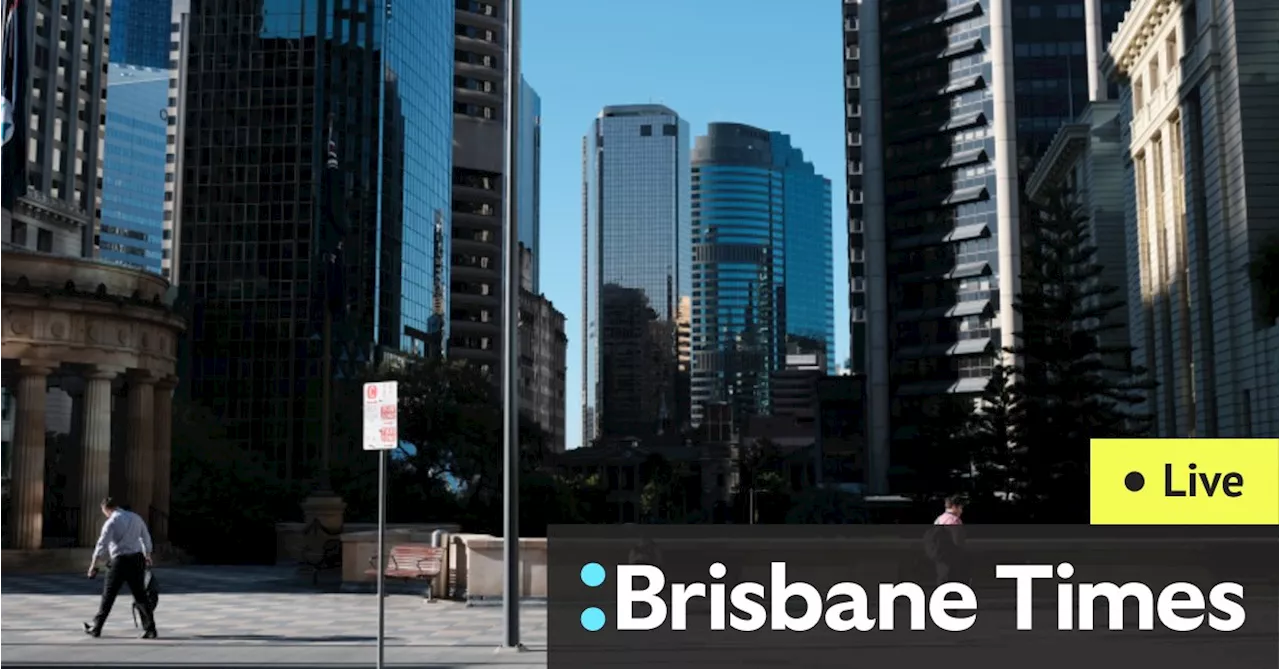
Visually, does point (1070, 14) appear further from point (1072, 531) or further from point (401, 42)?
point (1072, 531)

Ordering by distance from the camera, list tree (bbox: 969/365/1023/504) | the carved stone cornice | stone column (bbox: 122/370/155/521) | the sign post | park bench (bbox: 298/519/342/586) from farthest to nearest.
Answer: the carved stone cornice, tree (bbox: 969/365/1023/504), stone column (bbox: 122/370/155/521), park bench (bbox: 298/519/342/586), the sign post

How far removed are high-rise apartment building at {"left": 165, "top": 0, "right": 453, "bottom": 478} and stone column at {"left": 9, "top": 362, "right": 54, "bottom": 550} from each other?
304 feet

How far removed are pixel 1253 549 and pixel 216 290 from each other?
11461 cm

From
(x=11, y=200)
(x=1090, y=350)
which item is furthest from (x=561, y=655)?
(x=1090, y=350)

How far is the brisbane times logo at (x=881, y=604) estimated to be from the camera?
18.5 m

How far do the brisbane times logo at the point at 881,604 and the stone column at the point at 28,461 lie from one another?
14.7 metres

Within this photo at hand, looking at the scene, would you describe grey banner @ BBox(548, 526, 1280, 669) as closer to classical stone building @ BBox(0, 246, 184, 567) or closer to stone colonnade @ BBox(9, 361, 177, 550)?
stone colonnade @ BBox(9, 361, 177, 550)

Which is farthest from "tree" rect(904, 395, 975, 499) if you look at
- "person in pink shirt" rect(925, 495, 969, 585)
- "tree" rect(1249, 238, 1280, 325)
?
"person in pink shirt" rect(925, 495, 969, 585)

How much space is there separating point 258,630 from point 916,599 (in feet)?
32.9

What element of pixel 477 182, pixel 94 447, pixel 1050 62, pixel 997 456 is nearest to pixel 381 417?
pixel 94 447

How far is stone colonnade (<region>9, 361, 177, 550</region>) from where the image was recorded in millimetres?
31344

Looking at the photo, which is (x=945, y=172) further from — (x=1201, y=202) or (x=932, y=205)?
(x=1201, y=202)

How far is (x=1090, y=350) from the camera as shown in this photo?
5516 centimetres

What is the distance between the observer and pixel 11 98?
30.6 m
